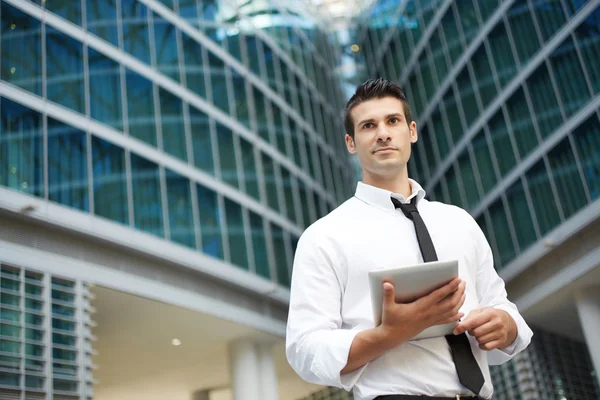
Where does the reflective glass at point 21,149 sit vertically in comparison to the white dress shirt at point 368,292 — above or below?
above

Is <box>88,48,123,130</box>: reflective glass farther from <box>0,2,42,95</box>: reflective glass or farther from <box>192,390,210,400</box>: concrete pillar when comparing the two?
<box>192,390,210,400</box>: concrete pillar

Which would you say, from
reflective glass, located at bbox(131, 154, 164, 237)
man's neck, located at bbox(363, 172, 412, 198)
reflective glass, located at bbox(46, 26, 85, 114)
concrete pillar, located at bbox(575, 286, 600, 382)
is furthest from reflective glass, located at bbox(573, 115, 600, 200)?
man's neck, located at bbox(363, 172, 412, 198)

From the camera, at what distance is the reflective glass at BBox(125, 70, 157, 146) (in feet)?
65.9

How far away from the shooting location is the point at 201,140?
2283 centimetres

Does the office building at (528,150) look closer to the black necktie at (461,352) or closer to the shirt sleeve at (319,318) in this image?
the black necktie at (461,352)

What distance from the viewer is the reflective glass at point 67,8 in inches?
724

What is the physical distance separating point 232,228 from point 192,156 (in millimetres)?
2488

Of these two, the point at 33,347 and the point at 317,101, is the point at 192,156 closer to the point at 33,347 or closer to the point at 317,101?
the point at 33,347

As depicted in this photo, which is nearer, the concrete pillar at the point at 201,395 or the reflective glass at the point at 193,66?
the reflective glass at the point at 193,66

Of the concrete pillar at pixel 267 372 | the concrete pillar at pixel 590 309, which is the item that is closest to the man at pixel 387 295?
the concrete pillar at pixel 590 309

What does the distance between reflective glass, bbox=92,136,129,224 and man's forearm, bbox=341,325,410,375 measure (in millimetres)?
15269

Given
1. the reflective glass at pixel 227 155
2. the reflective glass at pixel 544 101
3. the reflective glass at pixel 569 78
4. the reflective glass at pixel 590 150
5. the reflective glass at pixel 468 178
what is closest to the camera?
the reflective glass at pixel 590 150

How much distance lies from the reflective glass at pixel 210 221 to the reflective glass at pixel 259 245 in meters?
1.75

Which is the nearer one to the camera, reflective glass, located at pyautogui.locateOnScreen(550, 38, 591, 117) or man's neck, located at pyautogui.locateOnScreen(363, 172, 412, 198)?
man's neck, located at pyautogui.locateOnScreen(363, 172, 412, 198)
